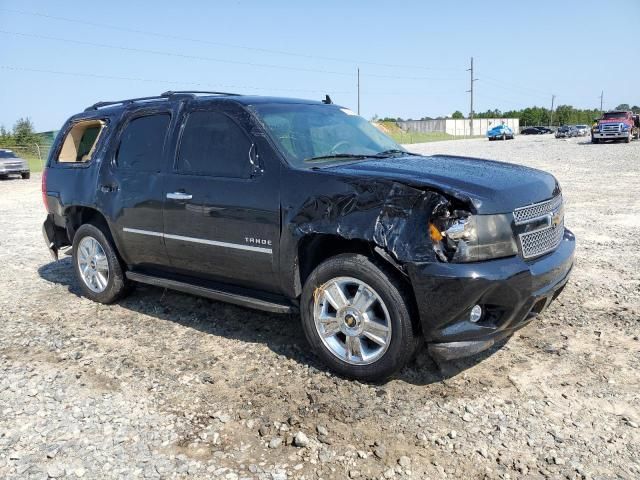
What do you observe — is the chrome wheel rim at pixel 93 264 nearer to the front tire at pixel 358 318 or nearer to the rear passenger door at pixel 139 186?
the rear passenger door at pixel 139 186

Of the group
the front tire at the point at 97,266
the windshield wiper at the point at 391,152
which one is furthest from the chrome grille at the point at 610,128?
the front tire at the point at 97,266

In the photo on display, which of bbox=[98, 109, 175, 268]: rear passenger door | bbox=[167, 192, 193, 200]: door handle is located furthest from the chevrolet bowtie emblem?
bbox=[98, 109, 175, 268]: rear passenger door

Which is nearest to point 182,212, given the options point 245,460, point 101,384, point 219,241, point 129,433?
point 219,241

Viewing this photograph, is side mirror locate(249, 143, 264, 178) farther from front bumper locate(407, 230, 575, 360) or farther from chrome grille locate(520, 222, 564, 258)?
chrome grille locate(520, 222, 564, 258)

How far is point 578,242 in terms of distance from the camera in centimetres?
734

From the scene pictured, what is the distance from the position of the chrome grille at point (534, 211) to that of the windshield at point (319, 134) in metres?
1.38

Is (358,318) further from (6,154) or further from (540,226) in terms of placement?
(6,154)

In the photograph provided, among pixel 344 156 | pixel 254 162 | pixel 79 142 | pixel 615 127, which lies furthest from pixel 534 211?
pixel 615 127

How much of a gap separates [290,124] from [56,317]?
2.98 meters

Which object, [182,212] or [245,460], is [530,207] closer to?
[245,460]

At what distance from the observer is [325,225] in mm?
3607

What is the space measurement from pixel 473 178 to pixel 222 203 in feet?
6.12

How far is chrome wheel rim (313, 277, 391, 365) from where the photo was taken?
3518 millimetres

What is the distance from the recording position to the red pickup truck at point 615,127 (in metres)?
A: 32.4
